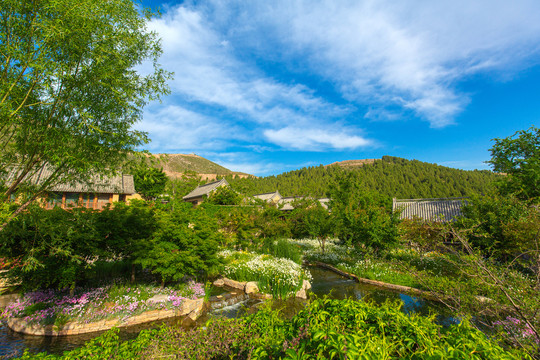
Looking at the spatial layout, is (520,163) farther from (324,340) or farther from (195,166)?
(195,166)

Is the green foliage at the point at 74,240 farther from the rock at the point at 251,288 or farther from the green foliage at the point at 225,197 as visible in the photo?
the green foliage at the point at 225,197

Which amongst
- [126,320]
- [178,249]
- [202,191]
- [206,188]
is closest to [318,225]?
[178,249]

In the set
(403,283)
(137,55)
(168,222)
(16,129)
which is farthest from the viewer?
Result: (403,283)

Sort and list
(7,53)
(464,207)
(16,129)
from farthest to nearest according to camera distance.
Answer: (464,207) → (16,129) → (7,53)

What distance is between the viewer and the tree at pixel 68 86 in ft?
12.9

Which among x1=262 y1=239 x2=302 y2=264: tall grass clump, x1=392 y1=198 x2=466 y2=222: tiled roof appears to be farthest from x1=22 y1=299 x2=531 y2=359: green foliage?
x1=392 y1=198 x2=466 y2=222: tiled roof

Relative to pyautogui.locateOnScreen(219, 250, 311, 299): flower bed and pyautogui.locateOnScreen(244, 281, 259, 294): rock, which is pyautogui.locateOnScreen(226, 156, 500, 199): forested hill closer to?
pyautogui.locateOnScreen(219, 250, 311, 299): flower bed

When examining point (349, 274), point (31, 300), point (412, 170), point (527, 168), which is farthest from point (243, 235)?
point (412, 170)

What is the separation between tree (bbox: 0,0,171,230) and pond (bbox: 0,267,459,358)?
12.1 ft

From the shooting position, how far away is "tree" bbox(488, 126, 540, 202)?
1442 cm

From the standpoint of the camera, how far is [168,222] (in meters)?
9.55

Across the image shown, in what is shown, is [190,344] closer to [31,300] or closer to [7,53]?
[7,53]

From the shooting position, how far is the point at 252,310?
27.7 ft

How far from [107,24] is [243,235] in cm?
1385
